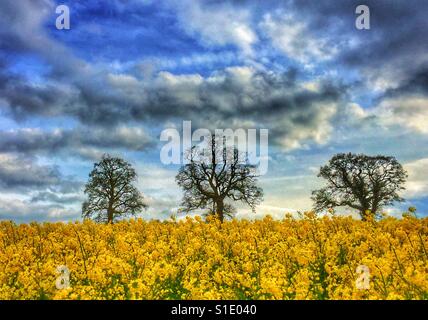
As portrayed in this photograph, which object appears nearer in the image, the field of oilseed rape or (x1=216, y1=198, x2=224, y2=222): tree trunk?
the field of oilseed rape

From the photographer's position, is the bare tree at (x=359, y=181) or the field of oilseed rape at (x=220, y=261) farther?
the bare tree at (x=359, y=181)

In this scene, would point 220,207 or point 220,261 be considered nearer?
point 220,261

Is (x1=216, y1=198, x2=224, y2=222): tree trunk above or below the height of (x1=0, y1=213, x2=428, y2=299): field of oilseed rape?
above

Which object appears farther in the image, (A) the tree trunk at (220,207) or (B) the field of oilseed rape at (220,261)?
(A) the tree trunk at (220,207)

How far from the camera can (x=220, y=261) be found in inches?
512

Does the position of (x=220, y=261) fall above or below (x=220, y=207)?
below

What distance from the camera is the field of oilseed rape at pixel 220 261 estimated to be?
30.5ft

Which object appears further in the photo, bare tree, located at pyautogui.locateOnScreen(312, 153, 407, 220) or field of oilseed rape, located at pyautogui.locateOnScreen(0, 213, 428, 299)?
bare tree, located at pyautogui.locateOnScreen(312, 153, 407, 220)

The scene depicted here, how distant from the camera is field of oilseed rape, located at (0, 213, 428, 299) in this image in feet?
30.5

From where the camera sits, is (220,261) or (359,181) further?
(359,181)

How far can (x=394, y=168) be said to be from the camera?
4778 centimetres

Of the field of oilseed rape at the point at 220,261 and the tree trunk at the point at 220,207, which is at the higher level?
the tree trunk at the point at 220,207
